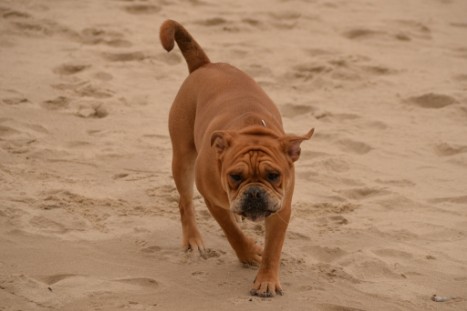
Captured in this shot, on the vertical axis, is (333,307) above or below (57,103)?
above

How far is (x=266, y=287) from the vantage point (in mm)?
4574

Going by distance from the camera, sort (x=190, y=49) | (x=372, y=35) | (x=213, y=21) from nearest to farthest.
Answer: (x=190, y=49), (x=372, y=35), (x=213, y=21)

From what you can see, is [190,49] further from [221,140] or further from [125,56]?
[125,56]

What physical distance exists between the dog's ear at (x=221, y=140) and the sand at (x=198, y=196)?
70 centimetres

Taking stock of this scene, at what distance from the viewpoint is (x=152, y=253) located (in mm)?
5066

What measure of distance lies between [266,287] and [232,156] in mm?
695

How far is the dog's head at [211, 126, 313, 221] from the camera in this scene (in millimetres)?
4406

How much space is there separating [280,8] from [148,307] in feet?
19.4

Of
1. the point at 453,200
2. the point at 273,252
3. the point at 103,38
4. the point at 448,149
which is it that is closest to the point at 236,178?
the point at 273,252

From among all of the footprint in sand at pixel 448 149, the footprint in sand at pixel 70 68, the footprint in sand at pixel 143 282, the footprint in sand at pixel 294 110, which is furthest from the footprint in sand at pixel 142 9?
the footprint in sand at pixel 143 282

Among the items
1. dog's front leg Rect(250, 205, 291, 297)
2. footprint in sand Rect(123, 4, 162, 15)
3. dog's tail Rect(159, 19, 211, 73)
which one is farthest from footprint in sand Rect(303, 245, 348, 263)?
footprint in sand Rect(123, 4, 162, 15)

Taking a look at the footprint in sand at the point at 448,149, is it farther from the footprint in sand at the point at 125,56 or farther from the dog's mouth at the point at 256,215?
the footprint in sand at the point at 125,56

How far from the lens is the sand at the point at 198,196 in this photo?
4.65m

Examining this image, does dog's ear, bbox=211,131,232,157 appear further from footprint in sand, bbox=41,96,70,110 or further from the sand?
footprint in sand, bbox=41,96,70,110
